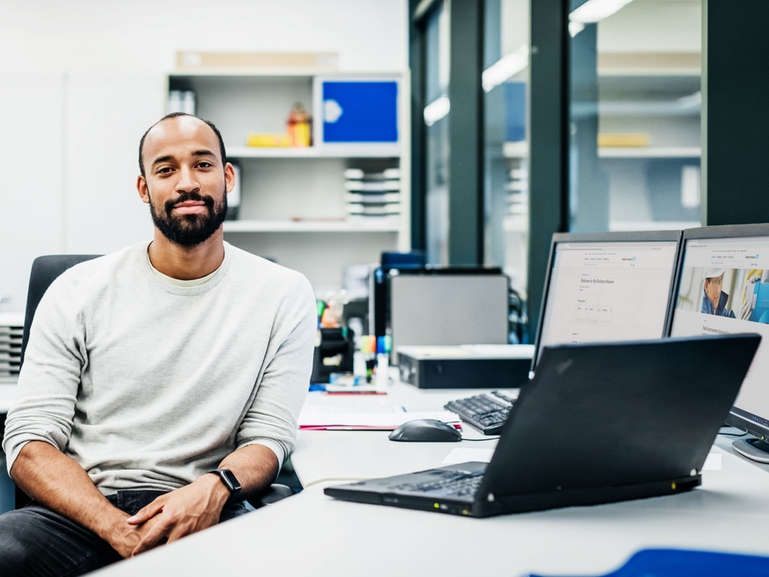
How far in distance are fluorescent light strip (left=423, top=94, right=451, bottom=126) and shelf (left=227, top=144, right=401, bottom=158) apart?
415 millimetres

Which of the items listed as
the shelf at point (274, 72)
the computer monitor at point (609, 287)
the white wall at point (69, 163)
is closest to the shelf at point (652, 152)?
the computer monitor at point (609, 287)

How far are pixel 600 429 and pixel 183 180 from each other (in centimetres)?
106

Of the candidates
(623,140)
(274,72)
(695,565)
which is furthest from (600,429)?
(274,72)

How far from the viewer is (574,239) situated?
175cm

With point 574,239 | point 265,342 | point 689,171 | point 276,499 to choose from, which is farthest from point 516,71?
point 276,499

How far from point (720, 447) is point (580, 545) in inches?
25.3

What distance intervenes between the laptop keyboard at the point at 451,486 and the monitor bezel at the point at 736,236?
0.40 meters

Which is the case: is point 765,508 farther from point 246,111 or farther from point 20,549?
point 246,111

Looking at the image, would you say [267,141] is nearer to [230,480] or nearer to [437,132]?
[437,132]

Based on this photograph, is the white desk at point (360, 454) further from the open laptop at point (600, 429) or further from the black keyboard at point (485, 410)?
the open laptop at point (600, 429)

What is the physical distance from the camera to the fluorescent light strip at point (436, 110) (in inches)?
171

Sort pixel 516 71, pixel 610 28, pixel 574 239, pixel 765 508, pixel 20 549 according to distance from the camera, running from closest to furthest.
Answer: pixel 765 508
pixel 20 549
pixel 574 239
pixel 610 28
pixel 516 71

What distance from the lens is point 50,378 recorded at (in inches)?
58.8

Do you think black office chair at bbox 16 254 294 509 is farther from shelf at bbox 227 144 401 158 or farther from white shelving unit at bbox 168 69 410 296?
white shelving unit at bbox 168 69 410 296
